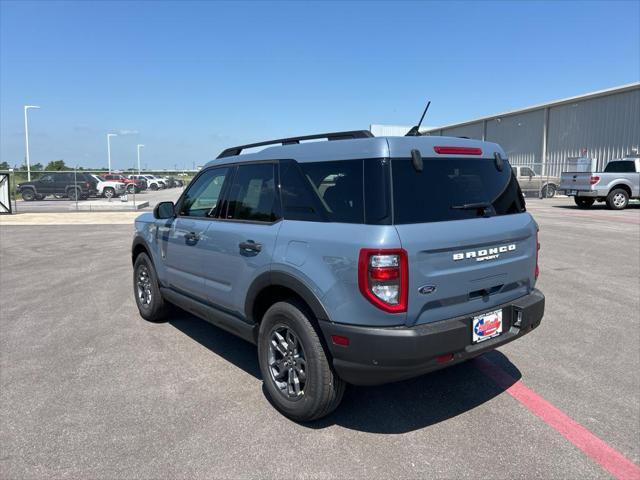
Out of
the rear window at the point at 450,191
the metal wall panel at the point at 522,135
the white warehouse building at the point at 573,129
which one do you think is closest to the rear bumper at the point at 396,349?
the rear window at the point at 450,191

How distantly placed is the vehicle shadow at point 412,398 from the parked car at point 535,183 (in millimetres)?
27079

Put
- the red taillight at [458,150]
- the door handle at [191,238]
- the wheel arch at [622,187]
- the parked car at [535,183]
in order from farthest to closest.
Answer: the parked car at [535,183]
the wheel arch at [622,187]
the door handle at [191,238]
the red taillight at [458,150]

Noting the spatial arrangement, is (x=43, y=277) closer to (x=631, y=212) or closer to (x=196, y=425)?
(x=196, y=425)

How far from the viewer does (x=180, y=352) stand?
4.62 metres

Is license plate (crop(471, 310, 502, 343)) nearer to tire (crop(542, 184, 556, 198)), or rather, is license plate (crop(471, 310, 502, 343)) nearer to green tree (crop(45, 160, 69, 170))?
tire (crop(542, 184, 556, 198))

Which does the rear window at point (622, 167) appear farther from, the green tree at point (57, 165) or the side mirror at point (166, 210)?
the green tree at point (57, 165)

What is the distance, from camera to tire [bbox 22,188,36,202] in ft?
97.4

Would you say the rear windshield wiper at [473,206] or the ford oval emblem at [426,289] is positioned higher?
the rear windshield wiper at [473,206]

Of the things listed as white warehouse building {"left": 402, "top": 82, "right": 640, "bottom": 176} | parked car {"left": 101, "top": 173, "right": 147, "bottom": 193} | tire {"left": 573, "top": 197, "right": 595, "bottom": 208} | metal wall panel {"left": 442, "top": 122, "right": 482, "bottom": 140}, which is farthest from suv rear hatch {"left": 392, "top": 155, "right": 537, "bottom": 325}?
metal wall panel {"left": 442, "top": 122, "right": 482, "bottom": 140}

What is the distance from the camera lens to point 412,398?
3666 mm

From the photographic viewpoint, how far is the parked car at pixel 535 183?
95.3ft

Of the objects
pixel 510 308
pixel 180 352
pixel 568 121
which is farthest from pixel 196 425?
pixel 568 121

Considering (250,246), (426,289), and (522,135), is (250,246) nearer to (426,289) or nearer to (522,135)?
(426,289)

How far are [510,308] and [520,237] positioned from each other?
0.52m
